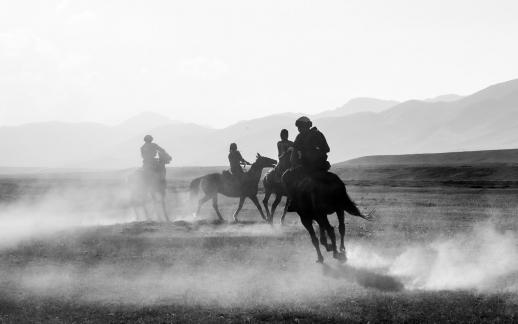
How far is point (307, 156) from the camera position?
13609 millimetres

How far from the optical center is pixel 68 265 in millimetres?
14289

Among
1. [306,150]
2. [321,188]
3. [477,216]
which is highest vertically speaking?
[306,150]

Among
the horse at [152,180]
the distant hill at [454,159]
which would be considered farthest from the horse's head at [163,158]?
the distant hill at [454,159]

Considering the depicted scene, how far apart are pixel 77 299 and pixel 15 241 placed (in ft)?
31.3

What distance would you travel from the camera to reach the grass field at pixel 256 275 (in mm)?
9438

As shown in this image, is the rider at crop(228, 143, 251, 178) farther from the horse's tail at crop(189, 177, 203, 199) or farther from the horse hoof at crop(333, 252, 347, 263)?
the horse hoof at crop(333, 252, 347, 263)

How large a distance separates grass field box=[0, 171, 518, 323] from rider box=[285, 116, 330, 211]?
6.74 feet

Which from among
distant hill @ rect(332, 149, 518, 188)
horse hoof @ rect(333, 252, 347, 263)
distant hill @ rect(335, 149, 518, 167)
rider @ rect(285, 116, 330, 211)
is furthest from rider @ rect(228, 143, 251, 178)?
distant hill @ rect(335, 149, 518, 167)

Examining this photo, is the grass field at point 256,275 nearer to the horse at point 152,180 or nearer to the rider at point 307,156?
the rider at point 307,156

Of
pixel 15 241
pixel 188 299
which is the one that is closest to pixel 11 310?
pixel 188 299

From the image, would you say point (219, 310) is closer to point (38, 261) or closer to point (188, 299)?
point (188, 299)

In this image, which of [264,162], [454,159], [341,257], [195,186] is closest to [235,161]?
[264,162]

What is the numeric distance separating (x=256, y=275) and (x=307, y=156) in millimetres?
3141

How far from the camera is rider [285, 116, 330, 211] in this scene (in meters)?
13.6
